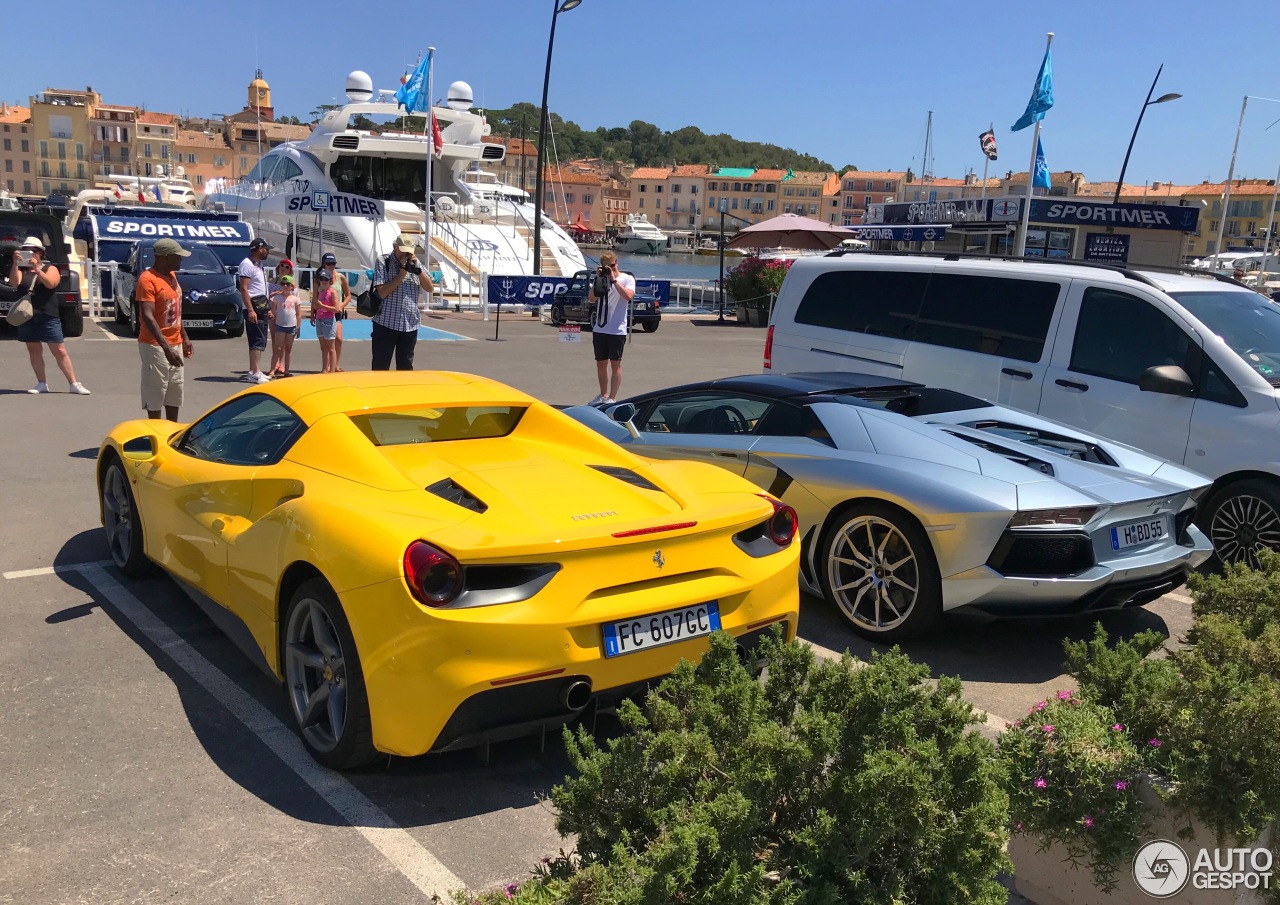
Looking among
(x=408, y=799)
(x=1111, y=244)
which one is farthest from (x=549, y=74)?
(x=408, y=799)

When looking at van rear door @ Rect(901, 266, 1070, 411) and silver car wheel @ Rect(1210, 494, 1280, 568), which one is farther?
van rear door @ Rect(901, 266, 1070, 411)

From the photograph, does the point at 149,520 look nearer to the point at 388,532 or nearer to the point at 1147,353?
the point at 388,532

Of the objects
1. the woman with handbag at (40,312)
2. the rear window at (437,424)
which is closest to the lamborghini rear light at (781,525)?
the rear window at (437,424)

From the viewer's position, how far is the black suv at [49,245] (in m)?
16.2

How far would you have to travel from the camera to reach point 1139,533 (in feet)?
16.5

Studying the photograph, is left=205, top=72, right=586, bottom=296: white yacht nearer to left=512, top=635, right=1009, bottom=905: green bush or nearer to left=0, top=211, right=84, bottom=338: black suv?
left=0, top=211, right=84, bottom=338: black suv

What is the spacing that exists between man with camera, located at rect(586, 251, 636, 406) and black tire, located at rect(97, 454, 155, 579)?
6.17 m

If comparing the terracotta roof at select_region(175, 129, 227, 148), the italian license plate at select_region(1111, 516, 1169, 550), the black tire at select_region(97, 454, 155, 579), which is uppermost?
the terracotta roof at select_region(175, 129, 227, 148)

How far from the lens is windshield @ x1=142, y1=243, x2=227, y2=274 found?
17.6 meters

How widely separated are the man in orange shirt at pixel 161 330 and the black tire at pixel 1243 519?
7784 millimetres

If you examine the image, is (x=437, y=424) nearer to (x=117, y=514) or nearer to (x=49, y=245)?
(x=117, y=514)

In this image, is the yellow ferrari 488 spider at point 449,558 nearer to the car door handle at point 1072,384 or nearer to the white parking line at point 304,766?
the white parking line at point 304,766

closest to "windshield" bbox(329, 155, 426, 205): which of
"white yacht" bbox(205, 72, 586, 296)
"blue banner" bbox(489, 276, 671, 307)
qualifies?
"white yacht" bbox(205, 72, 586, 296)

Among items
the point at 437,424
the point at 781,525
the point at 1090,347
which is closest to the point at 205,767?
the point at 437,424
